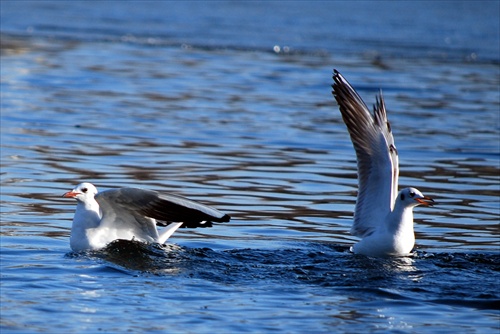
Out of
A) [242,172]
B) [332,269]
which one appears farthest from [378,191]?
[242,172]

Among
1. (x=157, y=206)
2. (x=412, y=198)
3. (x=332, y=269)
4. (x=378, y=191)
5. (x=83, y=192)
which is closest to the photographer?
(x=332, y=269)

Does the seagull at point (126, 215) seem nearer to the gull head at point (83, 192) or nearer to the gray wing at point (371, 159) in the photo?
the gull head at point (83, 192)

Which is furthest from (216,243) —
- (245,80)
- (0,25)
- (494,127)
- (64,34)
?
(0,25)

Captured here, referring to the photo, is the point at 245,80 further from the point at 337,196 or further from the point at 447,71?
the point at 337,196

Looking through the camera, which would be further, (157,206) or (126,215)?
(126,215)

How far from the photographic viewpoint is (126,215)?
10117mm

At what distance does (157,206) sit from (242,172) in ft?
13.8

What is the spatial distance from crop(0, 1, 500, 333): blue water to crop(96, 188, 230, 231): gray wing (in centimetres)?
35

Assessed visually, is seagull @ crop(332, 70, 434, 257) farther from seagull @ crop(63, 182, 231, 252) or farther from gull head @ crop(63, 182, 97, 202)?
gull head @ crop(63, 182, 97, 202)

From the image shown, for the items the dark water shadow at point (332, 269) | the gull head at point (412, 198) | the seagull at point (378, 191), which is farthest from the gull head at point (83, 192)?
the gull head at point (412, 198)

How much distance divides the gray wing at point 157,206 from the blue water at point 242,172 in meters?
0.35

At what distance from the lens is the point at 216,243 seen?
10.4m

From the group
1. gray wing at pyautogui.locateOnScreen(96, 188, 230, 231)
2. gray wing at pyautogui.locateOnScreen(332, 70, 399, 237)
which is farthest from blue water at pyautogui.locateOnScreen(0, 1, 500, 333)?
gray wing at pyautogui.locateOnScreen(332, 70, 399, 237)

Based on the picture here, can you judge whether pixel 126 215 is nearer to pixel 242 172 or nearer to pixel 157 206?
pixel 157 206
